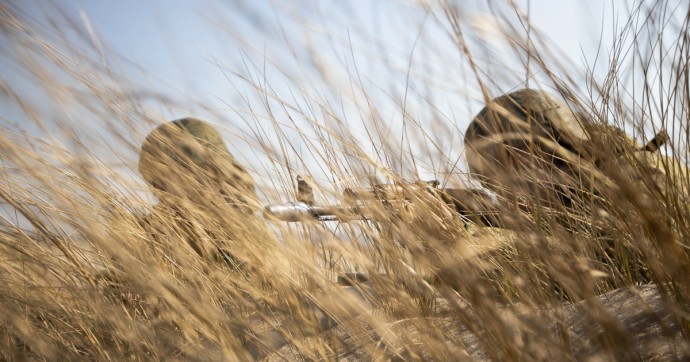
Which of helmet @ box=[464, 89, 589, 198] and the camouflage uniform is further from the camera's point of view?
the camouflage uniform

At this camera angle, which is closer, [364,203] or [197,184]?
[364,203]

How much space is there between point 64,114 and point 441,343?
99 centimetres

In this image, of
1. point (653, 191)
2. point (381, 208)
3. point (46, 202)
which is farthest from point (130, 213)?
point (653, 191)

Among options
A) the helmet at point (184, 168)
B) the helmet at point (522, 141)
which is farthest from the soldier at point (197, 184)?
the helmet at point (522, 141)

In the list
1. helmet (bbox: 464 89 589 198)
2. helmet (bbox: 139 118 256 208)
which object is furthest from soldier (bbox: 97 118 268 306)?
helmet (bbox: 464 89 589 198)

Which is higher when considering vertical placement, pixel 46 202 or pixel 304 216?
pixel 304 216

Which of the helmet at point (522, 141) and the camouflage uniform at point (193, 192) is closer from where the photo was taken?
the helmet at point (522, 141)

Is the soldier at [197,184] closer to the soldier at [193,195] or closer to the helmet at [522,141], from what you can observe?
the soldier at [193,195]

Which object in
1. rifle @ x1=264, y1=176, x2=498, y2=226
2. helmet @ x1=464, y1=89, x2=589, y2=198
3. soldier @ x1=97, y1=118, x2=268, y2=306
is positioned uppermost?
helmet @ x1=464, y1=89, x2=589, y2=198

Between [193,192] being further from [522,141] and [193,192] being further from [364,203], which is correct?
[522,141]

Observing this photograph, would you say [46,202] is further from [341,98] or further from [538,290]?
[538,290]

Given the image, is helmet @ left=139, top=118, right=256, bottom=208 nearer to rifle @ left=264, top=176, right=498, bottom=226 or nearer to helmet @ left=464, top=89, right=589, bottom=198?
rifle @ left=264, top=176, right=498, bottom=226

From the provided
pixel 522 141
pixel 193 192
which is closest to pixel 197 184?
pixel 193 192

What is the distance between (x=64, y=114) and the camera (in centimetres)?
132
